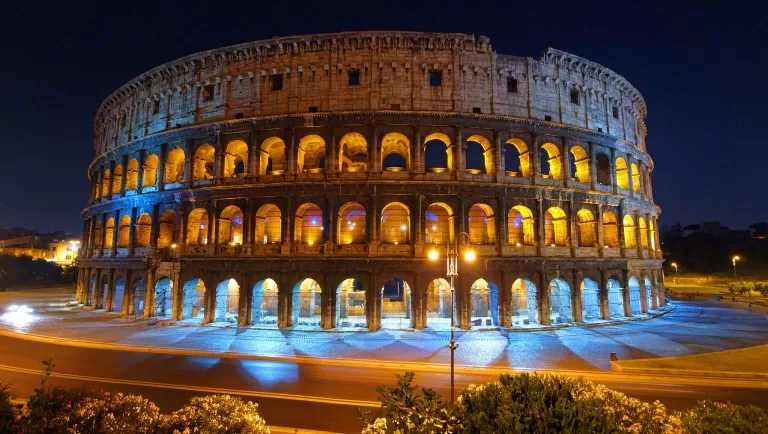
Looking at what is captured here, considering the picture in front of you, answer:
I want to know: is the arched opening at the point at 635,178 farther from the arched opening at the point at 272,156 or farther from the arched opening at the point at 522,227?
the arched opening at the point at 272,156

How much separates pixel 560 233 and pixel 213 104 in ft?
86.3

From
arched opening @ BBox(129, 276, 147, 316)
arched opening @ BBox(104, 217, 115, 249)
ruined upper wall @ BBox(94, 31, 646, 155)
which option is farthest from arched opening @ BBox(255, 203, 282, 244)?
arched opening @ BBox(104, 217, 115, 249)

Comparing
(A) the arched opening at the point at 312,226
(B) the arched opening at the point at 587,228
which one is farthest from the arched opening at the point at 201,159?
(B) the arched opening at the point at 587,228

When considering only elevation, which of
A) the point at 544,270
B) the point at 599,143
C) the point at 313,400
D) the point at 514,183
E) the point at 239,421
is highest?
the point at 599,143

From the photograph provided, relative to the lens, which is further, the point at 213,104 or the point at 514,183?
the point at 213,104

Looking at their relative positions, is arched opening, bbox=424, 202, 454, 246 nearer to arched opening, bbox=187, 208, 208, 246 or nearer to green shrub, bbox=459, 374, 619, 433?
arched opening, bbox=187, 208, 208, 246

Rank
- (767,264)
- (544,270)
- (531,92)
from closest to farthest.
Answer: (544,270) < (531,92) < (767,264)

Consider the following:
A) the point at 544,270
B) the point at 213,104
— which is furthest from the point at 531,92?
the point at 213,104

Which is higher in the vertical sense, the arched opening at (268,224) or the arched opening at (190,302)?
the arched opening at (268,224)

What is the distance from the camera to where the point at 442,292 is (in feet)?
82.8

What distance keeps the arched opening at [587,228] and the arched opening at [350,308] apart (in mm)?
16841

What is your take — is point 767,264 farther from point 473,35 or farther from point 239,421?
point 239,421

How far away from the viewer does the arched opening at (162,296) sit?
84.1ft

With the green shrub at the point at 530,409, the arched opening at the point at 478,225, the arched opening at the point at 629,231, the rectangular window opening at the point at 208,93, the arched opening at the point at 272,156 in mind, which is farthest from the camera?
the arched opening at the point at 629,231
